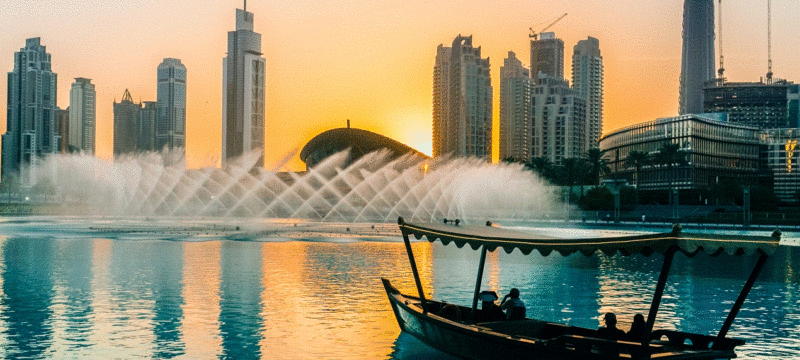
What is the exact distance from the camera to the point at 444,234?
18938 mm

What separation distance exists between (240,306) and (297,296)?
3.28m

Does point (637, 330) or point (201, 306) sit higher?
point (637, 330)

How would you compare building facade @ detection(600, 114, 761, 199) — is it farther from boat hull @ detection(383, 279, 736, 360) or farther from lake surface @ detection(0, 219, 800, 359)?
boat hull @ detection(383, 279, 736, 360)

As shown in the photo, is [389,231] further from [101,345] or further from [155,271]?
[101,345]

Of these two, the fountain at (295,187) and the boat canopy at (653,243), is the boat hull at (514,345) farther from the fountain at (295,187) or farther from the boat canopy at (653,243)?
the fountain at (295,187)

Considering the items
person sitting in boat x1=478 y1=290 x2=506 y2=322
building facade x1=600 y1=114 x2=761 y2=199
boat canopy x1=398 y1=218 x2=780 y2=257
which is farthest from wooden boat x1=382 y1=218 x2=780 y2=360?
building facade x1=600 y1=114 x2=761 y2=199

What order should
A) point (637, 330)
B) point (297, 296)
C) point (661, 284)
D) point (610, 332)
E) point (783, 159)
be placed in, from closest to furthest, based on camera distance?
point (661, 284)
point (637, 330)
point (610, 332)
point (297, 296)
point (783, 159)

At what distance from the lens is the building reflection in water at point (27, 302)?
19688 mm

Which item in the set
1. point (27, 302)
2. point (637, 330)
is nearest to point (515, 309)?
point (637, 330)

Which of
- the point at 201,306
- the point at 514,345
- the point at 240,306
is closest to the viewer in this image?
the point at 514,345

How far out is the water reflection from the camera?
20219mm

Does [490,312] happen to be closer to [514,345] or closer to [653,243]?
[514,345]

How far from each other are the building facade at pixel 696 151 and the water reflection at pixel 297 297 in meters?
127

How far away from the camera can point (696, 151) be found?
174500mm
